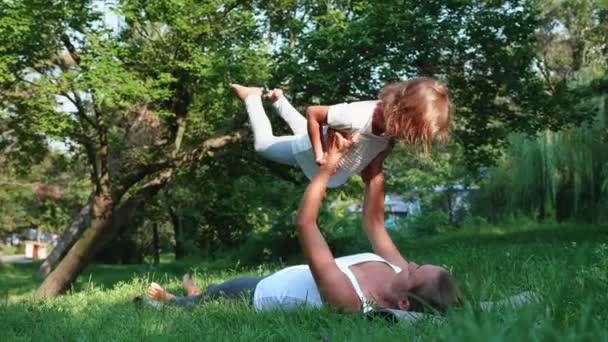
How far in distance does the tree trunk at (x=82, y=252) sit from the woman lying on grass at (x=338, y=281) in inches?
396

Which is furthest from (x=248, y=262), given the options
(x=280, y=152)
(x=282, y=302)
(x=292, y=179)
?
(x=282, y=302)

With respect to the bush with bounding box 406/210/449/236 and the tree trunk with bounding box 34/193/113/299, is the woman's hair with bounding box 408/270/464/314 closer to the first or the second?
the tree trunk with bounding box 34/193/113/299

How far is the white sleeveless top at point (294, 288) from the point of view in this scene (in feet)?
11.9

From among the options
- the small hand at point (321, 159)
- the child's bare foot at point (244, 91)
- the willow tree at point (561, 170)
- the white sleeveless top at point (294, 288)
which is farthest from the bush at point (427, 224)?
the white sleeveless top at point (294, 288)

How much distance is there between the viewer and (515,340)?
1.57 metres

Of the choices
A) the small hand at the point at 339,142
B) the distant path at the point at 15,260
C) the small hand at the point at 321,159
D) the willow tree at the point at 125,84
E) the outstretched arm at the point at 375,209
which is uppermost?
the willow tree at the point at 125,84

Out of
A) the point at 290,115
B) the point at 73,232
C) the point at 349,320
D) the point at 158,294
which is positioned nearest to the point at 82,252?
the point at 73,232

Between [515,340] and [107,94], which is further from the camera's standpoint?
[107,94]

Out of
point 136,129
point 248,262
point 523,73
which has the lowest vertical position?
point 248,262

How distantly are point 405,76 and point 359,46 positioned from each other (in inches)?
41.7

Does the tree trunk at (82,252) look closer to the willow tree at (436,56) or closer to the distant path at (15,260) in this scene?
the willow tree at (436,56)

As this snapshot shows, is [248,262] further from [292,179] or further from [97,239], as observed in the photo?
[97,239]

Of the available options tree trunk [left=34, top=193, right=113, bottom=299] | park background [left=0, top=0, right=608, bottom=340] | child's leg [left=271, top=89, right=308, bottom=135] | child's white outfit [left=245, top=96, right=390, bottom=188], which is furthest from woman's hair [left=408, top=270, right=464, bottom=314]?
tree trunk [left=34, top=193, right=113, bottom=299]

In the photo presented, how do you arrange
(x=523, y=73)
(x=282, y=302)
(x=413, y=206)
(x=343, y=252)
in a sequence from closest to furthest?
(x=282, y=302) < (x=523, y=73) < (x=343, y=252) < (x=413, y=206)
